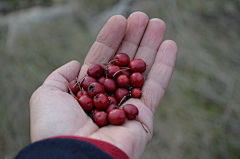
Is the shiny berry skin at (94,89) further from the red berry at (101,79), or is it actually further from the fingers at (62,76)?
the fingers at (62,76)

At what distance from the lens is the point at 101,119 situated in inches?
120

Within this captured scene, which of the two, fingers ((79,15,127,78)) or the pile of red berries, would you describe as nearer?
the pile of red berries

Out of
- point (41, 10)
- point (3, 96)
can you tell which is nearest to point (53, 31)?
point (41, 10)

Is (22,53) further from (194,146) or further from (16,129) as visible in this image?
(194,146)

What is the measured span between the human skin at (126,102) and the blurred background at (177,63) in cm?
149

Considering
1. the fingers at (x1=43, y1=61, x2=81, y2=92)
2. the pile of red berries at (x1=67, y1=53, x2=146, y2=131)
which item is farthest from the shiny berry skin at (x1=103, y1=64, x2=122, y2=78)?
the fingers at (x1=43, y1=61, x2=81, y2=92)

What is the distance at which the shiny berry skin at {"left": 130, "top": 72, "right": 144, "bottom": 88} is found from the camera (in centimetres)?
365

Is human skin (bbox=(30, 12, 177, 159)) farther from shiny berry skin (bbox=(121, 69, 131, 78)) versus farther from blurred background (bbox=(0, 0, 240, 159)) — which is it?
blurred background (bbox=(0, 0, 240, 159))

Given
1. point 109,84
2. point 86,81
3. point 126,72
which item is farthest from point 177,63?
point 86,81

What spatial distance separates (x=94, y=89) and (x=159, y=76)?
991mm

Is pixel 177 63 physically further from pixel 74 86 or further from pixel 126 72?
pixel 74 86

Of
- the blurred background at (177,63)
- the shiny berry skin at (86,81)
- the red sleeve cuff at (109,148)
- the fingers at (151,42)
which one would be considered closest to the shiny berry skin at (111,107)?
the shiny berry skin at (86,81)

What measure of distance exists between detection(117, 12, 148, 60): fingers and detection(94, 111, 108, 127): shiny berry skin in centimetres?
140

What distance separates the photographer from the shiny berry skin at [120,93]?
11.8ft
